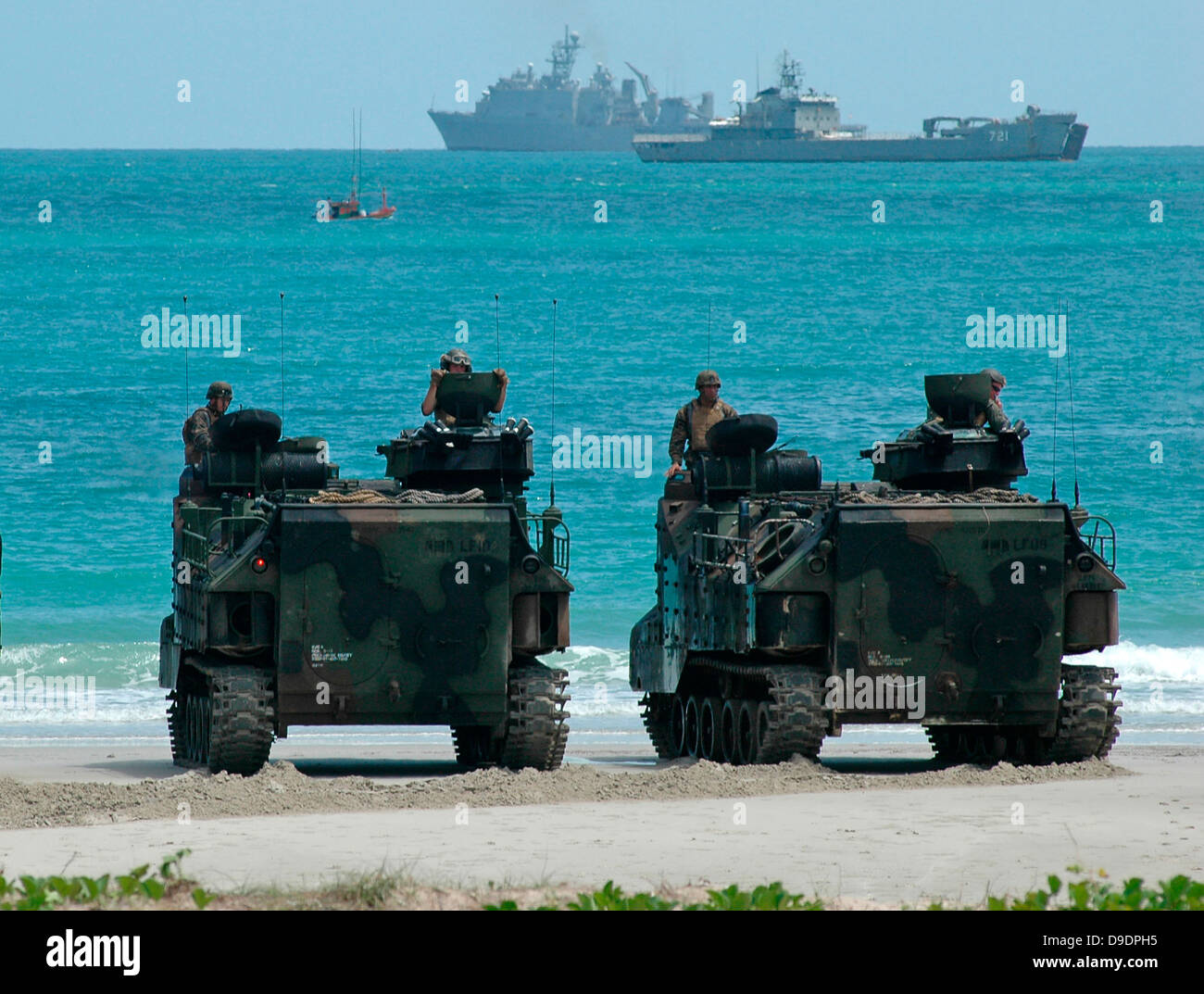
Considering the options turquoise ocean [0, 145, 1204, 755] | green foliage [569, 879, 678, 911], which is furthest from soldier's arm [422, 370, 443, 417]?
green foliage [569, 879, 678, 911]

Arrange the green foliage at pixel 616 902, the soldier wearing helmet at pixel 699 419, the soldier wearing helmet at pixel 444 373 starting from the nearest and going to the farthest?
the green foliage at pixel 616 902, the soldier wearing helmet at pixel 444 373, the soldier wearing helmet at pixel 699 419

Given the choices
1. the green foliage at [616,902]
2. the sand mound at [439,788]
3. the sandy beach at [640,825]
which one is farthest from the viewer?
the sand mound at [439,788]

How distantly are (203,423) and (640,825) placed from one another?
6276 mm

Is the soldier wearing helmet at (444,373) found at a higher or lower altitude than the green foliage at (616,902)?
higher

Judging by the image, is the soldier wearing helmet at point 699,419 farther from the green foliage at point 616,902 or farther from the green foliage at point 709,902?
the green foliage at point 616,902

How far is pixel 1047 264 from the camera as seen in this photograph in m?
75.1

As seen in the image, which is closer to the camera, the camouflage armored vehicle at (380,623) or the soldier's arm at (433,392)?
the camouflage armored vehicle at (380,623)

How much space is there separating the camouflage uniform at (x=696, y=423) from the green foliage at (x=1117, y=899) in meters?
8.20

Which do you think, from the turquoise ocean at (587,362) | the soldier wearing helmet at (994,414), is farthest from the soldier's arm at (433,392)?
the turquoise ocean at (587,362)

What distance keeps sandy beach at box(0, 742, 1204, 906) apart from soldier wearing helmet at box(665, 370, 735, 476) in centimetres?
259

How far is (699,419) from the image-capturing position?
18.7 meters

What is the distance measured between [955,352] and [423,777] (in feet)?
122

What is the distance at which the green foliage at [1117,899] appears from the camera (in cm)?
1010
